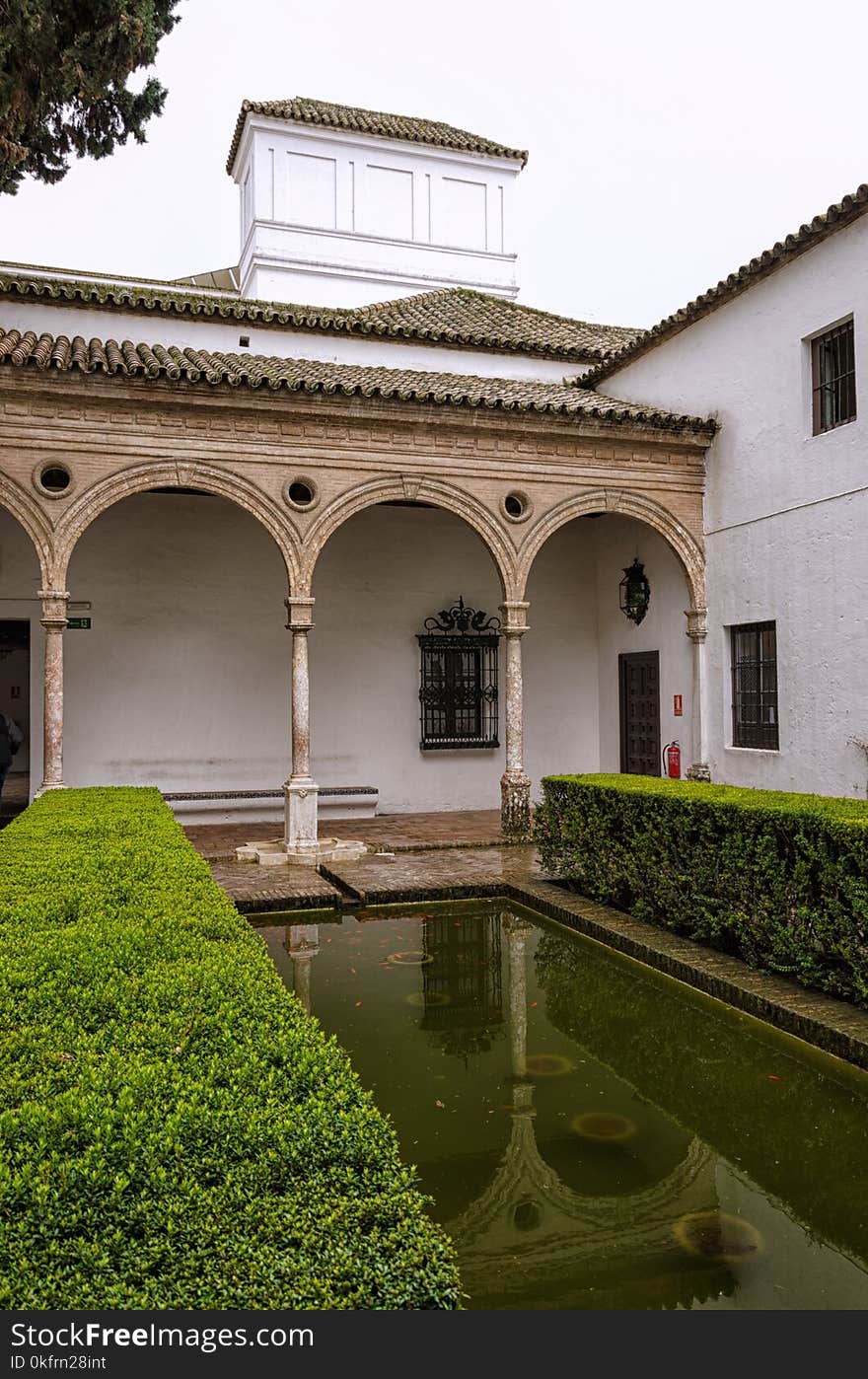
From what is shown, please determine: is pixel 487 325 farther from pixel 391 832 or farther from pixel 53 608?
pixel 53 608

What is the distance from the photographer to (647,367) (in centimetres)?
1220

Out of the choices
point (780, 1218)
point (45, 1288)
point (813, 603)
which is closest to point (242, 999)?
point (45, 1288)

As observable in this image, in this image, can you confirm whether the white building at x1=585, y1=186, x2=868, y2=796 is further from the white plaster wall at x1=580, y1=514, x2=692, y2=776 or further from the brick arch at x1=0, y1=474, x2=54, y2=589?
the brick arch at x1=0, y1=474, x2=54, y2=589

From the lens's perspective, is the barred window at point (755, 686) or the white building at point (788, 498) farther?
the barred window at point (755, 686)

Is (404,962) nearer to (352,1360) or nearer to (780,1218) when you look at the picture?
(780,1218)

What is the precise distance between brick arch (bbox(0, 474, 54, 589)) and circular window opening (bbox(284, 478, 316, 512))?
2.34 m

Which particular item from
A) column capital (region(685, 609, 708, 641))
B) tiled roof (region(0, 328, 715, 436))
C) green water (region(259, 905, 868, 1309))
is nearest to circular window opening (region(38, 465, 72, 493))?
tiled roof (region(0, 328, 715, 436))

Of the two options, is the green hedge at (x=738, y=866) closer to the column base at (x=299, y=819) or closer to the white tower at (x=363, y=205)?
the column base at (x=299, y=819)

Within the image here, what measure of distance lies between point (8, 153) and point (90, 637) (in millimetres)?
5112

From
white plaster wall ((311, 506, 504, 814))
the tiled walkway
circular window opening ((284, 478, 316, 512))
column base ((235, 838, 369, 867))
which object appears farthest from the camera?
white plaster wall ((311, 506, 504, 814))

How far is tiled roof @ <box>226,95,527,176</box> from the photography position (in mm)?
17141

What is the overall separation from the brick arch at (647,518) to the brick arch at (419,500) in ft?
1.20

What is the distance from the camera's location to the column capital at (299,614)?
9.84m

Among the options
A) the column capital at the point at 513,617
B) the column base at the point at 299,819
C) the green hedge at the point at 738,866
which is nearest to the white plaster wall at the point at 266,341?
the column capital at the point at 513,617
